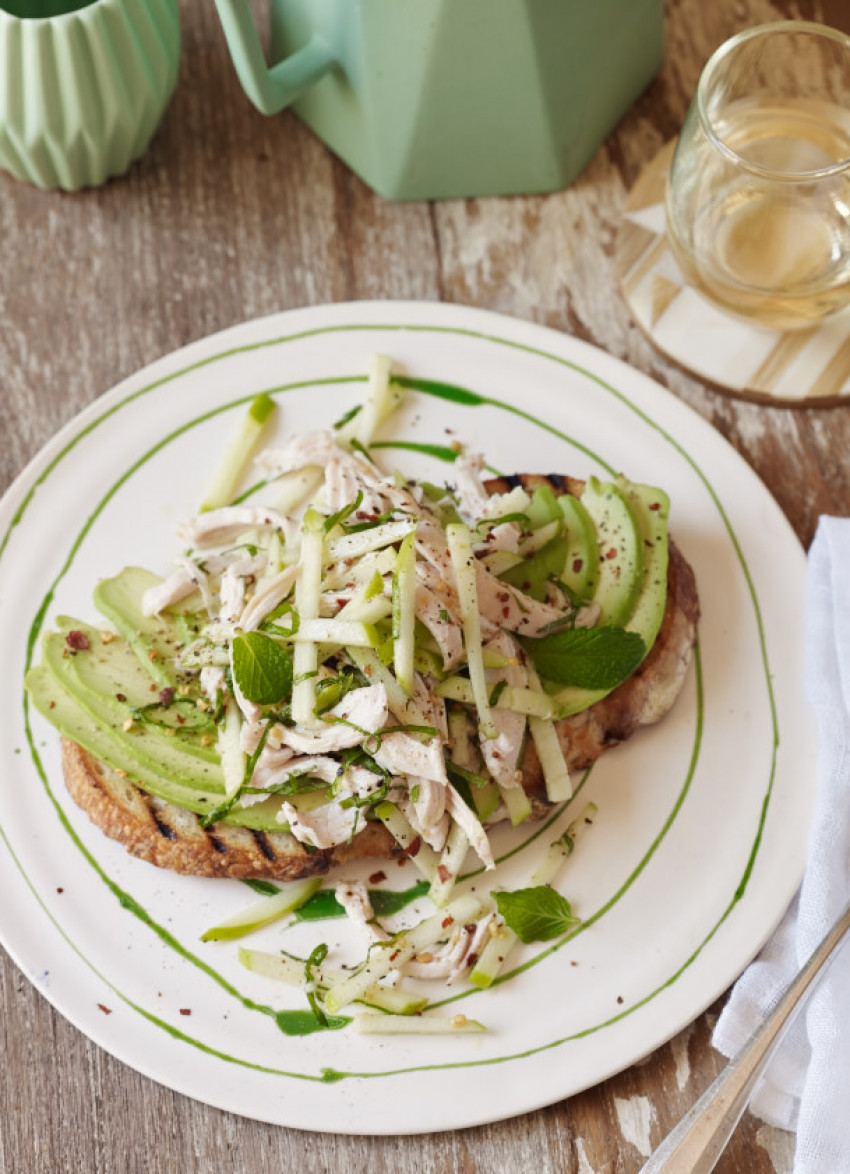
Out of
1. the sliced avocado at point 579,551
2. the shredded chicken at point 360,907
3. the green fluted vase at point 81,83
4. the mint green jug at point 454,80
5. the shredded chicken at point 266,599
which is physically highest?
the green fluted vase at point 81,83

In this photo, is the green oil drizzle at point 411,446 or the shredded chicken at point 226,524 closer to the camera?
the green oil drizzle at point 411,446

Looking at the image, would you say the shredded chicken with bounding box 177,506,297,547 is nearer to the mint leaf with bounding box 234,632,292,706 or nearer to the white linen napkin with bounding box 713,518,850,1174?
the mint leaf with bounding box 234,632,292,706

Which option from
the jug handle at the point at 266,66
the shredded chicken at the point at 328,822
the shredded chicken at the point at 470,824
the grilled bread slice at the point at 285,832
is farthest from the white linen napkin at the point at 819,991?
the jug handle at the point at 266,66

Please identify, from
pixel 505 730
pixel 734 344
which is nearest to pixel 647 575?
pixel 505 730

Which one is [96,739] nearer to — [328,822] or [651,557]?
[328,822]

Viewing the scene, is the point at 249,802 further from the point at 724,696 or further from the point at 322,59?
the point at 322,59

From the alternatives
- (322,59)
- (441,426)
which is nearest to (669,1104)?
(441,426)

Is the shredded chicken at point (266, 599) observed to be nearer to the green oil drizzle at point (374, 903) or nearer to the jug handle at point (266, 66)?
the green oil drizzle at point (374, 903)
